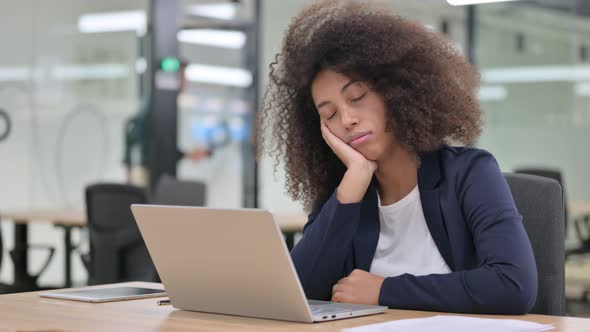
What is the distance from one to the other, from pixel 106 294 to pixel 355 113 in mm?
689

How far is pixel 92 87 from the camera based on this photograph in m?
6.79

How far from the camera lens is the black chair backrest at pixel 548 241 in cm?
208

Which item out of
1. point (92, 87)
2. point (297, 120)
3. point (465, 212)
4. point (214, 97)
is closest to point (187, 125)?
point (214, 97)

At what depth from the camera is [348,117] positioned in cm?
210

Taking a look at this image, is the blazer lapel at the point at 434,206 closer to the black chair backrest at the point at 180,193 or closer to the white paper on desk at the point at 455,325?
the white paper on desk at the point at 455,325

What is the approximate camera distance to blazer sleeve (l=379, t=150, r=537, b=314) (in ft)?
5.97

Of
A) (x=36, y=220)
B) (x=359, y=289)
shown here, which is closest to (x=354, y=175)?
(x=359, y=289)

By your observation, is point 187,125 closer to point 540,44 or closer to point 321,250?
point 540,44

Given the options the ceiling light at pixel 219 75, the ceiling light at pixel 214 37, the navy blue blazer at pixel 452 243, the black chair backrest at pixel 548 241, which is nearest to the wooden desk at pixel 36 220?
the ceiling light at pixel 219 75

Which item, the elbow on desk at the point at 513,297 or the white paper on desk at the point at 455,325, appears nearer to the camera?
the white paper on desk at the point at 455,325

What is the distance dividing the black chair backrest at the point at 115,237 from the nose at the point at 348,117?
9.09 ft

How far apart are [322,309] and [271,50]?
623 centimetres

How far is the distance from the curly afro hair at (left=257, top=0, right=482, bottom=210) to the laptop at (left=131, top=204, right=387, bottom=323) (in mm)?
535

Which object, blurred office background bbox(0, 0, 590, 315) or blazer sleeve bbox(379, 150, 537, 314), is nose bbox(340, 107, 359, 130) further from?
blurred office background bbox(0, 0, 590, 315)
